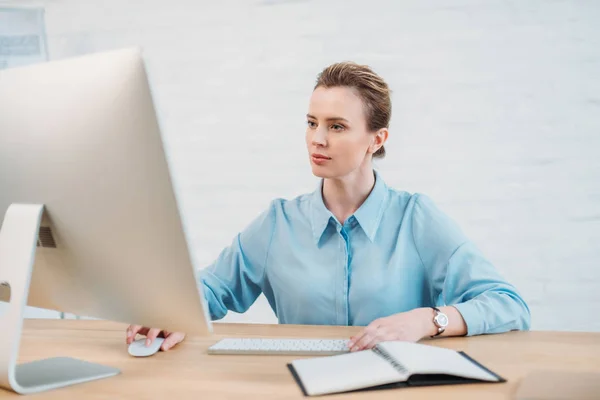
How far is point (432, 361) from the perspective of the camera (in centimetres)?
102

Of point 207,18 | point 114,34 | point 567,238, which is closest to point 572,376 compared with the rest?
point 567,238

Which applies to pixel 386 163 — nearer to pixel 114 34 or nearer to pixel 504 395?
pixel 114 34

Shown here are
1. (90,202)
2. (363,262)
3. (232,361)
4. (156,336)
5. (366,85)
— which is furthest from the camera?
(366,85)

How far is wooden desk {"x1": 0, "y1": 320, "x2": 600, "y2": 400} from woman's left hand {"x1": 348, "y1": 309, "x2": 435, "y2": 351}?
47 millimetres

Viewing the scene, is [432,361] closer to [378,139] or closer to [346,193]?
[346,193]

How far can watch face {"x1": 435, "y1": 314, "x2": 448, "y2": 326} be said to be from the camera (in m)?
1.32

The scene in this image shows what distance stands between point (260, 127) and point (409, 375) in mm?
2036

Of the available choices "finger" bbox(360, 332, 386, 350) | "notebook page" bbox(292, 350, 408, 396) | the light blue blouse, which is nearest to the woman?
the light blue blouse

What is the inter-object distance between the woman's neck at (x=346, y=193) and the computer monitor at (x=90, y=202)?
2.78 ft

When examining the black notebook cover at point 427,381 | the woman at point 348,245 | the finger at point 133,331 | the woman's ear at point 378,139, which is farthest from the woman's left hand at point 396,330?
the woman's ear at point 378,139

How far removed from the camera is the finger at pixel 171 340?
4.17 ft

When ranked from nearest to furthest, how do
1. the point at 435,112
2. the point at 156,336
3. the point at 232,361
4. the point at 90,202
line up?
the point at 90,202, the point at 232,361, the point at 156,336, the point at 435,112

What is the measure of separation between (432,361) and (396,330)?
0.22m

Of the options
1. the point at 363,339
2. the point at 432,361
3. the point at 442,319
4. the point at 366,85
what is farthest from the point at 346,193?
the point at 432,361
